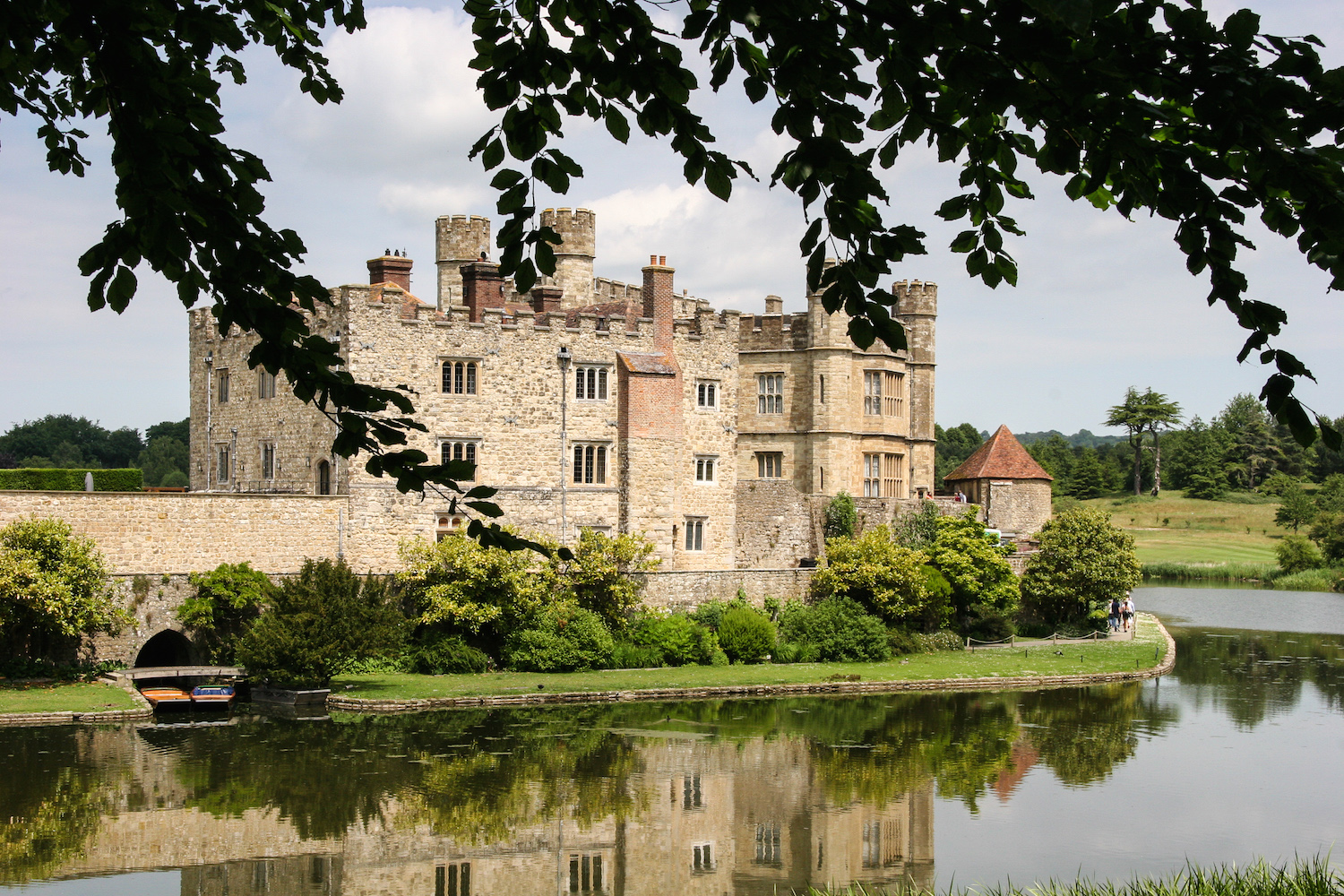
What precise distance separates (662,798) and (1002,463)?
94.0 feet

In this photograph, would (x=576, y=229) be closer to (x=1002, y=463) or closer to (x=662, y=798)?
(x=1002, y=463)

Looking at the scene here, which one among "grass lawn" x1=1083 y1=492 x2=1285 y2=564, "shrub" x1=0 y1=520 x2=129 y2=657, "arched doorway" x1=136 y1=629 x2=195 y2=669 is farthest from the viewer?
"grass lawn" x1=1083 y1=492 x2=1285 y2=564

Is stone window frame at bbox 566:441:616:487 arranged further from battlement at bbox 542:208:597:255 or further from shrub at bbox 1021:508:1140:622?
shrub at bbox 1021:508:1140:622

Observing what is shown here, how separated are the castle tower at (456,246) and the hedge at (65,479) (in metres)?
11.2

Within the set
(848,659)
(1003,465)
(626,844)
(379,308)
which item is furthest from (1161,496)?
(626,844)

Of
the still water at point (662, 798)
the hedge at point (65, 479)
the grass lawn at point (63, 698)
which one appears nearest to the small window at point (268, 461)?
the hedge at point (65, 479)

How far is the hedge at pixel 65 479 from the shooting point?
33188mm

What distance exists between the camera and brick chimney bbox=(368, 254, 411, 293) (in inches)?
1387

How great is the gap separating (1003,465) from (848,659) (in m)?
14.7

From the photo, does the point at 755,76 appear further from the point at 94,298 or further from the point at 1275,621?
the point at 1275,621

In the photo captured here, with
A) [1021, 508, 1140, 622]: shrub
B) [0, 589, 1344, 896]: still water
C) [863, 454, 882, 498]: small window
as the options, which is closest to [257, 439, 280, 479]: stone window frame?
[0, 589, 1344, 896]: still water

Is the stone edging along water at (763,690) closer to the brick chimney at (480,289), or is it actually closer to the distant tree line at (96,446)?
the brick chimney at (480,289)

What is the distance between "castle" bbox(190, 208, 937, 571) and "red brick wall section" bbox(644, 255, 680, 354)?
6 cm

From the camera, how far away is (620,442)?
119 ft
